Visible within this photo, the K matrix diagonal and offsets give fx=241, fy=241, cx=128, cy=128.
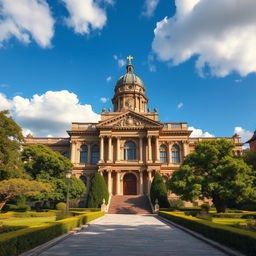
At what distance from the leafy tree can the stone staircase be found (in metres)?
9.04

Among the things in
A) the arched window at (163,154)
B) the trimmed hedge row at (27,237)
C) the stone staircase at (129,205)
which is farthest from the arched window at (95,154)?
the trimmed hedge row at (27,237)

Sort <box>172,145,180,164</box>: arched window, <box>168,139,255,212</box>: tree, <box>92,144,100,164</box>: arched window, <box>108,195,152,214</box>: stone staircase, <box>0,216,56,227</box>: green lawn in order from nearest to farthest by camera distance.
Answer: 1. <box>0,216,56,227</box>: green lawn
2. <box>168,139,255,212</box>: tree
3. <box>108,195,152,214</box>: stone staircase
4. <box>172,145,180,164</box>: arched window
5. <box>92,144,100,164</box>: arched window

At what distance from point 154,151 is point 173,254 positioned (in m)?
35.8

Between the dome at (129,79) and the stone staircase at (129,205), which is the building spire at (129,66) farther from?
the stone staircase at (129,205)

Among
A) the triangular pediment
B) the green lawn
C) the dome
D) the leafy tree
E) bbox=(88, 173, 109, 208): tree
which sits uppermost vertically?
the dome

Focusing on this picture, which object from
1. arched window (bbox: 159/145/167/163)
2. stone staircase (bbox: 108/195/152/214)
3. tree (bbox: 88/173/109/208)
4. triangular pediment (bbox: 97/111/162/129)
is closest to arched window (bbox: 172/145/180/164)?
arched window (bbox: 159/145/167/163)

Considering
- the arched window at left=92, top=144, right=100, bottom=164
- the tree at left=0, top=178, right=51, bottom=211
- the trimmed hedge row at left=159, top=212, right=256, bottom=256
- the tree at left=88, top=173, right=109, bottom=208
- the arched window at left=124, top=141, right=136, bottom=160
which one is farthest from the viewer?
the arched window at left=92, top=144, right=100, bottom=164

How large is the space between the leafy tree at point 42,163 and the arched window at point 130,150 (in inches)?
545

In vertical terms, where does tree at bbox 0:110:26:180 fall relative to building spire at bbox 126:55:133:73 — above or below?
below

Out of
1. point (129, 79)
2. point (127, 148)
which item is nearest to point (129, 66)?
point (129, 79)

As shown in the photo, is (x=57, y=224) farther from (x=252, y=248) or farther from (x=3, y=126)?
(x=3, y=126)

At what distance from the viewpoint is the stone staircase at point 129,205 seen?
3397 centimetres

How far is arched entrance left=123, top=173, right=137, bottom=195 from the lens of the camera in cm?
4394

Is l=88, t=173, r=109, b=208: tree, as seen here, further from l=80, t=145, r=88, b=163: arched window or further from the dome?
the dome
